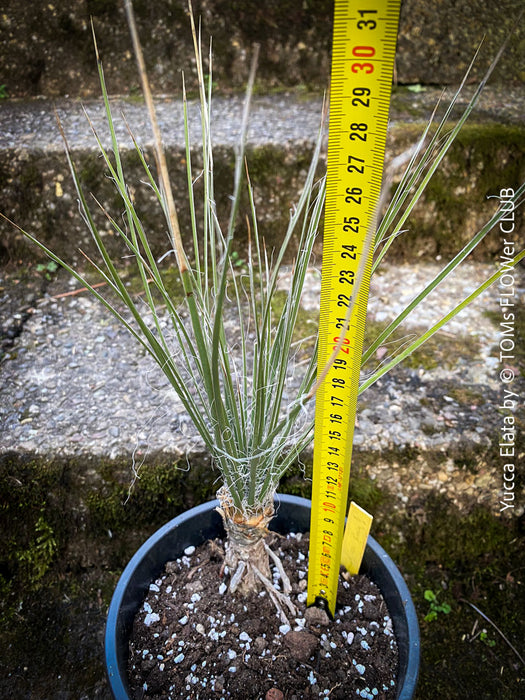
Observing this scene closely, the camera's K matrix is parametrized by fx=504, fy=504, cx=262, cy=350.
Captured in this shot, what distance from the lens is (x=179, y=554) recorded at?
3.38ft

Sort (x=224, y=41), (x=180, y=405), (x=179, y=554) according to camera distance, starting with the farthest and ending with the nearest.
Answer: (x=224, y=41) < (x=180, y=405) < (x=179, y=554)

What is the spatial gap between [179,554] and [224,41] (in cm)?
194

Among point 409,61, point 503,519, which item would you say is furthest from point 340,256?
point 409,61

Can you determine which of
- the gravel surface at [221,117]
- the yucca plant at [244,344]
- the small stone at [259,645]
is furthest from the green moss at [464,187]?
the small stone at [259,645]

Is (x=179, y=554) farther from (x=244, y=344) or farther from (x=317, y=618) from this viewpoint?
(x=244, y=344)

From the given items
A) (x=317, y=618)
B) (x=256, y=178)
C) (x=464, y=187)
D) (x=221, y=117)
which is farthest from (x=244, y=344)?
(x=221, y=117)

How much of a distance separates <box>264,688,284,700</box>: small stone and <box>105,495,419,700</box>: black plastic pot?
183 mm

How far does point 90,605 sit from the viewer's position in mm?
1284

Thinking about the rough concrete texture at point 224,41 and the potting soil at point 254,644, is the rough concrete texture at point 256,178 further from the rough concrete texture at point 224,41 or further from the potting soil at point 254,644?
the potting soil at point 254,644

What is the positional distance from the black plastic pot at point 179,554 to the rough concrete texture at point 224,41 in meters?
1.74

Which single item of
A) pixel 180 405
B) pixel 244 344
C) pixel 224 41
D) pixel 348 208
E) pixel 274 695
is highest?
pixel 224 41

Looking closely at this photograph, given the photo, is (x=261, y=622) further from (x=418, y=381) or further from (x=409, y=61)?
(x=409, y=61)

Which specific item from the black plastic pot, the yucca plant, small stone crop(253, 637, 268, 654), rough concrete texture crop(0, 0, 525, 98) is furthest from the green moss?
small stone crop(253, 637, 268, 654)

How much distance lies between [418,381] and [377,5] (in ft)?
3.49
